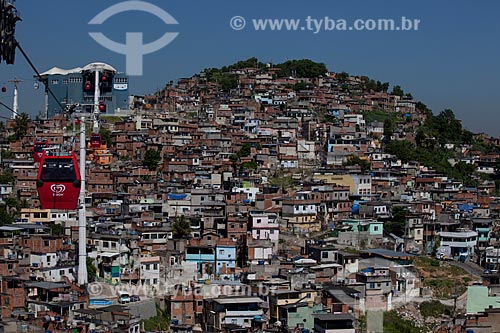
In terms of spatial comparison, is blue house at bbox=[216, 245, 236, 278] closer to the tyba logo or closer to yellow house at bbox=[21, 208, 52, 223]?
yellow house at bbox=[21, 208, 52, 223]

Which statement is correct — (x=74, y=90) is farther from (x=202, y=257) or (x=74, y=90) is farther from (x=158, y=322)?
(x=158, y=322)

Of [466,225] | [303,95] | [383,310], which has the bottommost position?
[383,310]

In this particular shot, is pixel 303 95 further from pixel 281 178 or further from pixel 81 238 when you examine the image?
pixel 81 238

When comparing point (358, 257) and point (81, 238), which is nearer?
point (81, 238)

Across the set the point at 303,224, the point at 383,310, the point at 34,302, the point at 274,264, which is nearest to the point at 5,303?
the point at 34,302

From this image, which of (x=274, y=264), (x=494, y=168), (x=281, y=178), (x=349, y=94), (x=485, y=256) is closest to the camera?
(x=274, y=264)

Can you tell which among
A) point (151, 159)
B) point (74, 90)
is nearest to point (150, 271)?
point (151, 159)

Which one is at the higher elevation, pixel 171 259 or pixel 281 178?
pixel 281 178
